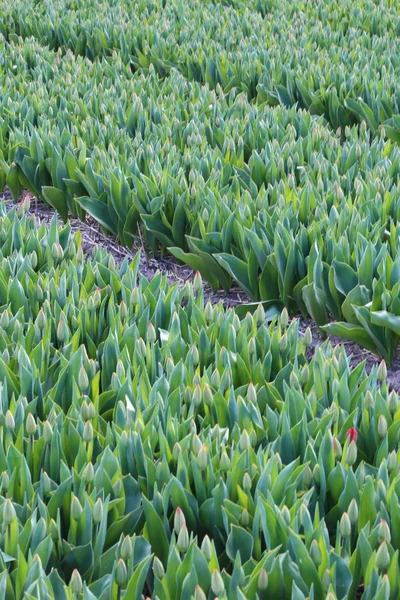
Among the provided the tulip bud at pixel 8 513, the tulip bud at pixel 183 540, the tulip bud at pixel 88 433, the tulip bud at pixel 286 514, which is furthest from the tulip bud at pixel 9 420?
the tulip bud at pixel 286 514

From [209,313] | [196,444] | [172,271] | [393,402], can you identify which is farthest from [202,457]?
[172,271]

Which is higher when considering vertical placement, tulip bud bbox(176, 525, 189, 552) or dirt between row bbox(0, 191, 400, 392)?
tulip bud bbox(176, 525, 189, 552)

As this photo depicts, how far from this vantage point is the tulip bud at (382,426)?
182 cm

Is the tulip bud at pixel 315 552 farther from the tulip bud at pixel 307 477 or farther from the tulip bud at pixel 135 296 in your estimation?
the tulip bud at pixel 135 296

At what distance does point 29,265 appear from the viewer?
8.66 ft

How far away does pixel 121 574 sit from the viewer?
1.44 meters

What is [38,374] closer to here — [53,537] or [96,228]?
[53,537]

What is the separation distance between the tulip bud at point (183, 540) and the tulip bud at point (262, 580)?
156 mm

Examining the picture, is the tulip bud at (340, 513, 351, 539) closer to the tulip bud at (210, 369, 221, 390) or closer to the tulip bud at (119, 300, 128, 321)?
the tulip bud at (210, 369, 221, 390)

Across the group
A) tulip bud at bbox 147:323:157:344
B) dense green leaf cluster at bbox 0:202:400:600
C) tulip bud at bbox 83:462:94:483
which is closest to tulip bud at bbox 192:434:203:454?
dense green leaf cluster at bbox 0:202:400:600

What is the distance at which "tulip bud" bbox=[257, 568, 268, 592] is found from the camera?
4.59ft

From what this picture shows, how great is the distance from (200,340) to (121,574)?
89 centimetres

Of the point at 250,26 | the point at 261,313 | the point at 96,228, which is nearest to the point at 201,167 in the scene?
the point at 96,228

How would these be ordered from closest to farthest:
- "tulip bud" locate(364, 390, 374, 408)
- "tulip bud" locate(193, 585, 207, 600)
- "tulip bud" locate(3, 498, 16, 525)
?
"tulip bud" locate(193, 585, 207, 600) < "tulip bud" locate(3, 498, 16, 525) < "tulip bud" locate(364, 390, 374, 408)
